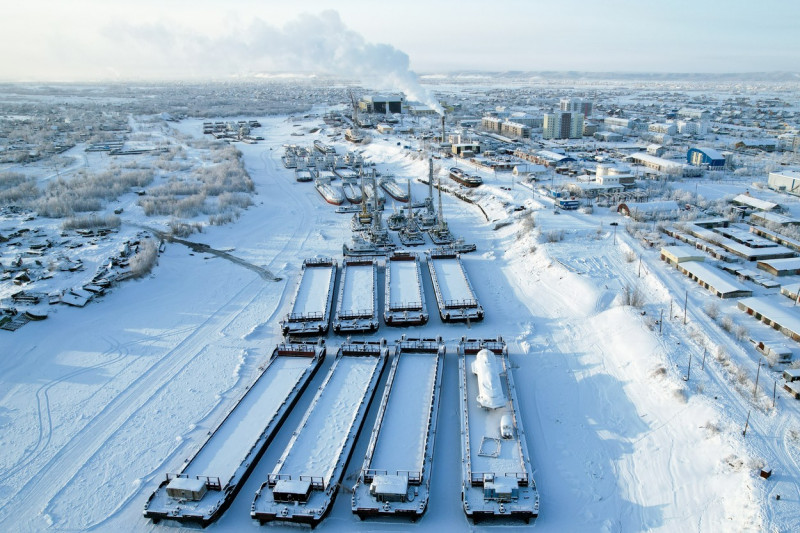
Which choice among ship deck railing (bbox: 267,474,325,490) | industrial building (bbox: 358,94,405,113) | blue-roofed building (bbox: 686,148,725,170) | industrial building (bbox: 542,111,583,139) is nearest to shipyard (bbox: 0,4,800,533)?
ship deck railing (bbox: 267,474,325,490)

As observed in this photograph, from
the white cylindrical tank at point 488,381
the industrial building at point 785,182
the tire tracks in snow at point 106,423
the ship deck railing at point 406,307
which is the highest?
the industrial building at point 785,182

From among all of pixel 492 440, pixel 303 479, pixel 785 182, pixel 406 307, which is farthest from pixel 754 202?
pixel 303 479

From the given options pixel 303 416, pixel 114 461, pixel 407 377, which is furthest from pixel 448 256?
pixel 114 461

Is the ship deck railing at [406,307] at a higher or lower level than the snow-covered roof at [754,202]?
lower

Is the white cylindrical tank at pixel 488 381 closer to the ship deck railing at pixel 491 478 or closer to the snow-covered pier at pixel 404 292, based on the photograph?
the ship deck railing at pixel 491 478

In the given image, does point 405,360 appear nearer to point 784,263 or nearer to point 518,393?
point 518,393

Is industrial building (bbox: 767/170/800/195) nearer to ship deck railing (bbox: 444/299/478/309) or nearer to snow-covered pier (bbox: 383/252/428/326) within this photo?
snow-covered pier (bbox: 383/252/428/326)

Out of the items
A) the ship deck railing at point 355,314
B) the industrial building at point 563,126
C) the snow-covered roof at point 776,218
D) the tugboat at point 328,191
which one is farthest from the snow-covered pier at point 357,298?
the industrial building at point 563,126
